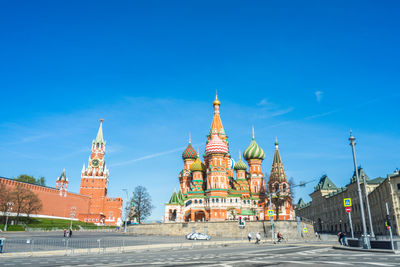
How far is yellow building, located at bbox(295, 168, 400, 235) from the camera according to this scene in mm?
58188

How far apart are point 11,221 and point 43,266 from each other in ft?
231

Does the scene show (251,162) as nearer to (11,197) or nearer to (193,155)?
(193,155)

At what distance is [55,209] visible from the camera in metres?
95.0

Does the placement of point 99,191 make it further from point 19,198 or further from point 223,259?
point 223,259

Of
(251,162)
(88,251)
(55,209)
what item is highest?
(251,162)

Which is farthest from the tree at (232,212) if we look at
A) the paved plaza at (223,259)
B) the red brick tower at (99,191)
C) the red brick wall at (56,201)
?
the red brick tower at (99,191)

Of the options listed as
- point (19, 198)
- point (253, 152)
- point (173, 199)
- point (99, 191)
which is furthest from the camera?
point (99, 191)

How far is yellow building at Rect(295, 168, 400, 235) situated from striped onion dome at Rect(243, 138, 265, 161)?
899 inches

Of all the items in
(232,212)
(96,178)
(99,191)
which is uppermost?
(96,178)

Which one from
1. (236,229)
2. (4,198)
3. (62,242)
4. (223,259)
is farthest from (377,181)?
(4,198)

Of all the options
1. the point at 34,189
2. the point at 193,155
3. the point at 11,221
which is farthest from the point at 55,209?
the point at 193,155

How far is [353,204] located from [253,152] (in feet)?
98.8

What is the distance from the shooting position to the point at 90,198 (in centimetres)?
11219

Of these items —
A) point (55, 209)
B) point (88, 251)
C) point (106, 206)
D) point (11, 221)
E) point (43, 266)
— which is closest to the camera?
point (43, 266)
